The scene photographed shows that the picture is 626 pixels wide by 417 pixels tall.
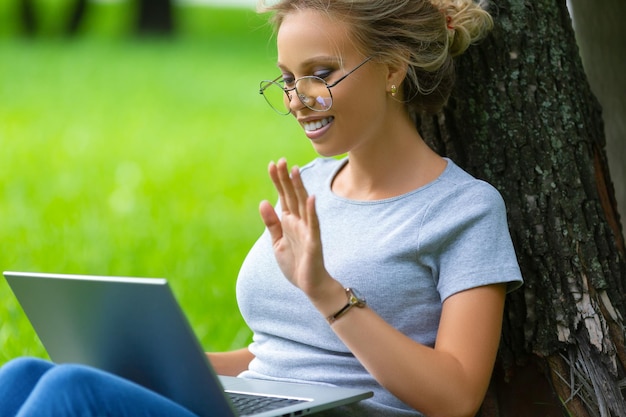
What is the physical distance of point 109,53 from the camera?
1429 cm

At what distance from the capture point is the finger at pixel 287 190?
201 cm

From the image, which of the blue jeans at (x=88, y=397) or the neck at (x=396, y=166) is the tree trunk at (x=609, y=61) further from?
the blue jeans at (x=88, y=397)

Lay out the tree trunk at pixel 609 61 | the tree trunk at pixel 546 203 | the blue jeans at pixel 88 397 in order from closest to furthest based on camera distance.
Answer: the blue jeans at pixel 88 397, the tree trunk at pixel 546 203, the tree trunk at pixel 609 61

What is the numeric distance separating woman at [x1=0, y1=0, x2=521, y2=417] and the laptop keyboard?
0.14 meters

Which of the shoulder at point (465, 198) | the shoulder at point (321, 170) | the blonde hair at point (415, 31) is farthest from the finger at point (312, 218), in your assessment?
the shoulder at point (321, 170)

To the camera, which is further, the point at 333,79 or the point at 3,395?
the point at 333,79

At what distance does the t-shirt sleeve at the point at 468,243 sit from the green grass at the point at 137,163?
29.3 inches

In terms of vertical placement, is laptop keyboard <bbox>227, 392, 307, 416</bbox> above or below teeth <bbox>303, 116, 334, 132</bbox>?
below

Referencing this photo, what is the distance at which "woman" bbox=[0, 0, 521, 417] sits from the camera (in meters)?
2.06

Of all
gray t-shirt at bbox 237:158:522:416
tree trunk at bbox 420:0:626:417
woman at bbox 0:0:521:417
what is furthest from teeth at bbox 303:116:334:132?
tree trunk at bbox 420:0:626:417

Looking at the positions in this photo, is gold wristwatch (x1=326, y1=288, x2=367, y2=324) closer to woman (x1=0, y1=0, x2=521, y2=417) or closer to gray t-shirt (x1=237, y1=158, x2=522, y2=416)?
woman (x1=0, y1=0, x2=521, y2=417)

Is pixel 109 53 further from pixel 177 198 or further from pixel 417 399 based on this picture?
pixel 417 399

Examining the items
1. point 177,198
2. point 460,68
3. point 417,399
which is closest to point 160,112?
point 177,198

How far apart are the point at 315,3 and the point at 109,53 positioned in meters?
12.4
